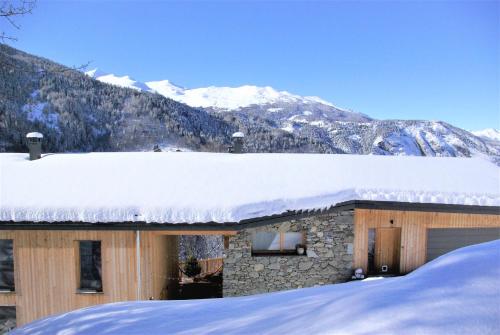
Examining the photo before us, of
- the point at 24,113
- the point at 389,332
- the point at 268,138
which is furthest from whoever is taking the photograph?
the point at 268,138

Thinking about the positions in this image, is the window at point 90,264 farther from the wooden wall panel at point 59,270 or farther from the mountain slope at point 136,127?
the mountain slope at point 136,127

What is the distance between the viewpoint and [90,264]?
813 centimetres

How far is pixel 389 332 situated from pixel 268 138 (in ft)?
205

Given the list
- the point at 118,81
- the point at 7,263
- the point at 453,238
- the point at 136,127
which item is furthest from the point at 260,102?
the point at 7,263

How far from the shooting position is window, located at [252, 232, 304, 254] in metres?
8.49

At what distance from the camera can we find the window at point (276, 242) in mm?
8492

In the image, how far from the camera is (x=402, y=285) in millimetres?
2457

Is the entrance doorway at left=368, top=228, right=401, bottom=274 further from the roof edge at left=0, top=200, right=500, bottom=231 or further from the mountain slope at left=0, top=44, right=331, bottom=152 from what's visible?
the mountain slope at left=0, top=44, right=331, bottom=152

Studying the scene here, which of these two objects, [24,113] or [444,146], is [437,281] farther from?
[444,146]

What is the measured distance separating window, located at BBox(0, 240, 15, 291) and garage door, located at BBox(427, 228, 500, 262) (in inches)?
438

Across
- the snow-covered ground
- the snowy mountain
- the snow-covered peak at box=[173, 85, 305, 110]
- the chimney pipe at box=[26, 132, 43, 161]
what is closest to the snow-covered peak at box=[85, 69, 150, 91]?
the snowy mountain

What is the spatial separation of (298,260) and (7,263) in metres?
7.43

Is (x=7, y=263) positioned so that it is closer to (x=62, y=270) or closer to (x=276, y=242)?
(x=62, y=270)

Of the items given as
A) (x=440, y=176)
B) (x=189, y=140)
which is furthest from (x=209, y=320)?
(x=189, y=140)
